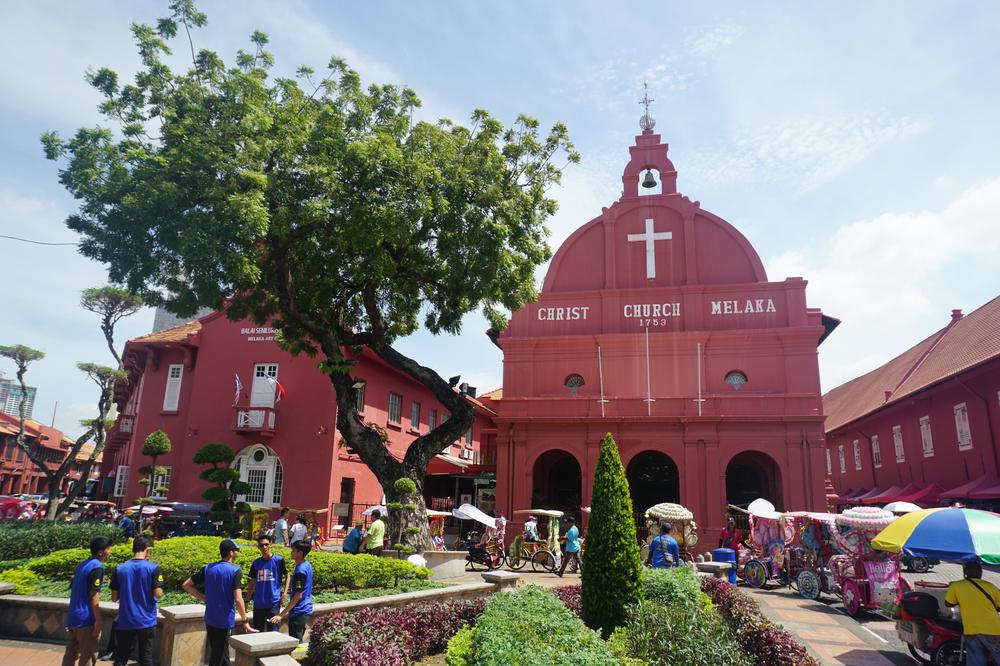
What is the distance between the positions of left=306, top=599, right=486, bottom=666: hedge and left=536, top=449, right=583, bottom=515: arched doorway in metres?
14.8

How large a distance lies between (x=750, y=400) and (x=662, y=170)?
30.4ft

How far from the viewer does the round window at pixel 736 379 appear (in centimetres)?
2200

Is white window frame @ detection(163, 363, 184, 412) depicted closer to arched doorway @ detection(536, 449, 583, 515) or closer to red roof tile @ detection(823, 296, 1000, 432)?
arched doorway @ detection(536, 449, 583, 515)

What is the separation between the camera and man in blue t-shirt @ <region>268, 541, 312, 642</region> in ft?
22.5

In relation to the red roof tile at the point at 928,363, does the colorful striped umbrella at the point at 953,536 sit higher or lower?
lower

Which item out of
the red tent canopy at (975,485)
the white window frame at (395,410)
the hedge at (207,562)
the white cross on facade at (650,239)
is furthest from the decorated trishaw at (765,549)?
the white window frame at (395,410)

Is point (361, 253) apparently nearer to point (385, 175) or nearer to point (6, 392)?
point (385, 175)

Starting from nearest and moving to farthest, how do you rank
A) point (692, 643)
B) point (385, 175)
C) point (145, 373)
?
point (692, 643)
point (385, 175)
point (145, 373)

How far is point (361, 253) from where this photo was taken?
1450cm

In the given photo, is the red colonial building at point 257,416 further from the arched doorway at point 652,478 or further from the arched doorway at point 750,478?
the arched doorway at point 750,478

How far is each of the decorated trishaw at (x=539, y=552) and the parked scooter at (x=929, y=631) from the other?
32.5 feet

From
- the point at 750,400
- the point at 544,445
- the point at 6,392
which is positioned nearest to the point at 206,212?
the point at 544,445

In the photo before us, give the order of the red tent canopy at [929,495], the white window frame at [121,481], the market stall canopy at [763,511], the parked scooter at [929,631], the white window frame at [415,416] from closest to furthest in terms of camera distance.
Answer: the parked scooter at [929,631]
the market stall canopy at [763,511]
the red tent canopy at [929,495]
the white window frame at [121,481]
the white window frame at [415,416]

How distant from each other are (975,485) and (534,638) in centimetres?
2068
